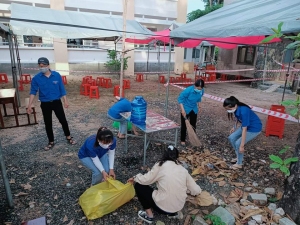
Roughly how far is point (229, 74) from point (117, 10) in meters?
8.69

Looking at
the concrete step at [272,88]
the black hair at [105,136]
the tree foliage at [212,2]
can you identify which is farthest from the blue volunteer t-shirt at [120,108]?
the tree foliage at [212,2]

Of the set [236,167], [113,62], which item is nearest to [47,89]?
[236,167]

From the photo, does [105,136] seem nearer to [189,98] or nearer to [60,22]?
[189,98]

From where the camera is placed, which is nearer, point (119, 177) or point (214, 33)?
point (119, 177)

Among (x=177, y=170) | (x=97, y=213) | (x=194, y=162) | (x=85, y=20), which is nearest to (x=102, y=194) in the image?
(x=97, y=213)

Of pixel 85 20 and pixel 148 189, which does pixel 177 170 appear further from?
pixel 85 20

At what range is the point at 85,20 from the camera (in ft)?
29.0

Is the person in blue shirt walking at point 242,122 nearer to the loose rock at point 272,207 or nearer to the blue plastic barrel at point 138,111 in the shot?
the loose rock at point 272,207

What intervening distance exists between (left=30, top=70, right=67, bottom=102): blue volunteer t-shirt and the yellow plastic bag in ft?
6.65

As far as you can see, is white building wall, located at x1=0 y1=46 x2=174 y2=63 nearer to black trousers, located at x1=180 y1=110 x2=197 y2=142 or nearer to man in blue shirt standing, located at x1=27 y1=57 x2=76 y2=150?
man in blue shirt standing, located at x1=27 y1=57 x2=76 y2=150

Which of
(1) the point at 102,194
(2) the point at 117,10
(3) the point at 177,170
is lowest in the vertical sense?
(1) the point at 102,194

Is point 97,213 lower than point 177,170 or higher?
lower

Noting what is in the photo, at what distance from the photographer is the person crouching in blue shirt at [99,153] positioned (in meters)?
2.50

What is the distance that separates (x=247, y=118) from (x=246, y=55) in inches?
475
